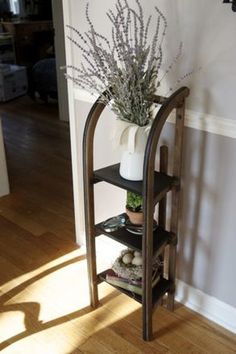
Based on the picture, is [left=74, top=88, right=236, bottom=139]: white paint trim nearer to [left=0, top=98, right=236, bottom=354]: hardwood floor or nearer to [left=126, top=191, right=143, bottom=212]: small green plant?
[left=126, top=191, right=143, bottom=212]: small green plant

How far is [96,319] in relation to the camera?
1819 millimetres

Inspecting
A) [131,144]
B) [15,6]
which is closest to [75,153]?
[131,144]

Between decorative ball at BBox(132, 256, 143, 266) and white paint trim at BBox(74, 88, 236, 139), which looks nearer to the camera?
white paint trim at BBox(74, 88, 236, 139)

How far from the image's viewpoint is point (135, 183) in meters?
1.49

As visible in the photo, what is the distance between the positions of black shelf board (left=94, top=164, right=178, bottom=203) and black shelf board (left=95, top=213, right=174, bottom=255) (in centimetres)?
21

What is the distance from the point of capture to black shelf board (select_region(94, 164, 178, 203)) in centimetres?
146

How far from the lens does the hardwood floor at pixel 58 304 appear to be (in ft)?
5.56

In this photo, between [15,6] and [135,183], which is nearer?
[135,183]

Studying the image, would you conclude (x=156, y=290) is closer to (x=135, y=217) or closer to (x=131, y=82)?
(x=135, y=217)

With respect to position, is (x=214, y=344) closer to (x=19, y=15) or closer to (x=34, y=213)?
(x=34, y=213)

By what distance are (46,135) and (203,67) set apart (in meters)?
2.67

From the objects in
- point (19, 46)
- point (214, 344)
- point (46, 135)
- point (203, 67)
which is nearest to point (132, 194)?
point (203, 67)

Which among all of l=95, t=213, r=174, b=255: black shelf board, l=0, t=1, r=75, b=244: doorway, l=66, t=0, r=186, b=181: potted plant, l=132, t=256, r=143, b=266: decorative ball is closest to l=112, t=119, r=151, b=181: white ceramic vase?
l=66, t=0, r=186, b=181: potted plant

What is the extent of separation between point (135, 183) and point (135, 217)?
179 millimetres
